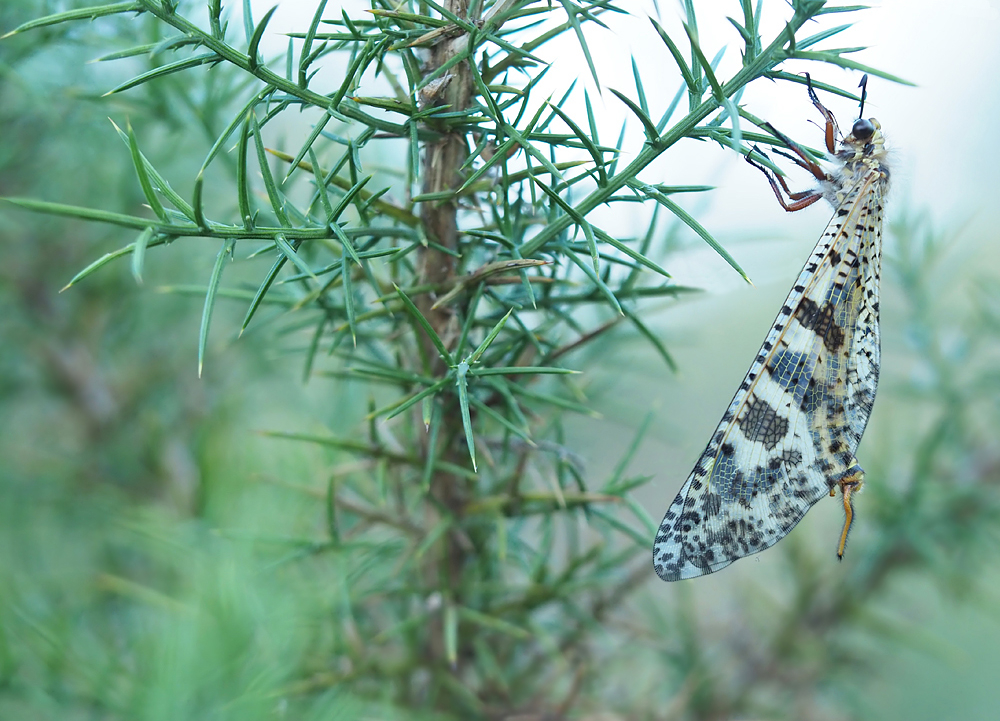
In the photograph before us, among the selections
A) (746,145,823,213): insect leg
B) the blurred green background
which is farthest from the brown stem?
(746,145,823,213): insect leg

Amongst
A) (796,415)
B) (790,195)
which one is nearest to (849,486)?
(796,415)

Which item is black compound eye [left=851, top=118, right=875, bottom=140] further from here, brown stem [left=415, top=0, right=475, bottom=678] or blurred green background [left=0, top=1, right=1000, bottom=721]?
brown stem [left=415, top=0, right=475, bottom=678]

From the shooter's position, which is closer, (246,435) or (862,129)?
(862,129)

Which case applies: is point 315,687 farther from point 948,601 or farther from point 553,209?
point 948,601

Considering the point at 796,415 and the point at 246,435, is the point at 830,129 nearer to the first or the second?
the point at 796,415

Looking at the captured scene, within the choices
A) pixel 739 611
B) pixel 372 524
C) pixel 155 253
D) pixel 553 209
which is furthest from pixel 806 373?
pixel 155 253
